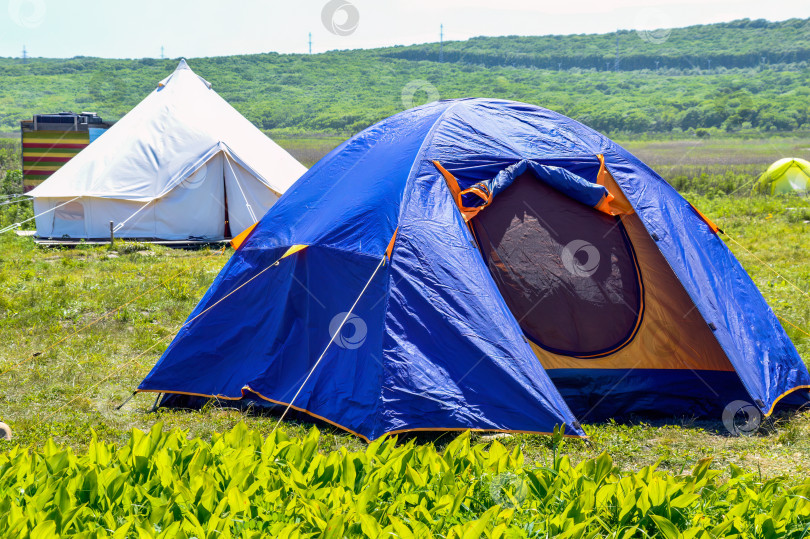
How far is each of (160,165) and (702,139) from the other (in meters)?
50.5

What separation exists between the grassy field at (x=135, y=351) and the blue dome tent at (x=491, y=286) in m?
0.29

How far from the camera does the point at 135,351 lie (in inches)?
244

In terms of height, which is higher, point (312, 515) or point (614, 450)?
point (312, 515)

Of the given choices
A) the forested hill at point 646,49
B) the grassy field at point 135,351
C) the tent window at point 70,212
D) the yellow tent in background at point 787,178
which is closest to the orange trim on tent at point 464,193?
the grassy field at point 135,351

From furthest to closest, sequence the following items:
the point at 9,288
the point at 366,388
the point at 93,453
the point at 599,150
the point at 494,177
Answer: the point at 9,288, the point at 599,150, the point at 494,177, the point at 366,388, the point at 93,453

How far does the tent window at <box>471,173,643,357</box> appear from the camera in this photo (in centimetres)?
Answer: 498

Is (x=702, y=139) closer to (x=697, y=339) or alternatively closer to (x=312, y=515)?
(x=697, y=339)

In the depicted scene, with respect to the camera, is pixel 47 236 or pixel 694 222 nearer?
pixel 694 222

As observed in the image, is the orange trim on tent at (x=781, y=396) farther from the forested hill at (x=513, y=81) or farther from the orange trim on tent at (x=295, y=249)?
the forested hill at (x=513, y=81)

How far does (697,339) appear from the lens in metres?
5.13

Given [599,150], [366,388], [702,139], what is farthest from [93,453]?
[702,139]

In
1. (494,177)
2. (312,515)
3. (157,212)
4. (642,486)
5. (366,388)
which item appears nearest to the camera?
(312,515)

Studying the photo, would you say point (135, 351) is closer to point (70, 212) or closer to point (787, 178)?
point (70, 212)

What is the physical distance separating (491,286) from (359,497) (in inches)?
89.7
